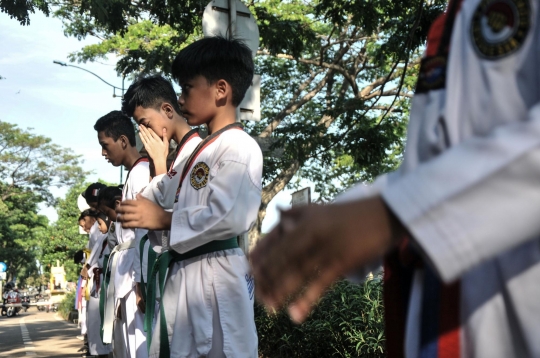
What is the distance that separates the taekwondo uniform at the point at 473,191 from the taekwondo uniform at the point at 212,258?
1.89m

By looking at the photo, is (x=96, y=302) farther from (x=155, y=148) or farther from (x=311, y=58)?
(x=311, y=58)

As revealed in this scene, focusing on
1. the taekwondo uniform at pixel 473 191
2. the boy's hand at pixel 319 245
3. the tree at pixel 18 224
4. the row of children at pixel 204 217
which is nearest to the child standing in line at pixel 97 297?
the row of children at pixel 204 217

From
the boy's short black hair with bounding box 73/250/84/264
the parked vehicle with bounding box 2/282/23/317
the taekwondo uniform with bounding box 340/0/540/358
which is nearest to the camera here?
the taekwondo uniform with bounding box 340/0/540/358

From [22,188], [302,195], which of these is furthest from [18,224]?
[302,195]

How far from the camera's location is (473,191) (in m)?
0.87

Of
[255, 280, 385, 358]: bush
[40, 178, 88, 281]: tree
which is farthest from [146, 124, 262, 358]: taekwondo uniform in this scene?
[40, 178, 88, 281]: tree

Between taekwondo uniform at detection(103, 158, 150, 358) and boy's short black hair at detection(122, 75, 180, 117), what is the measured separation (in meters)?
0.60

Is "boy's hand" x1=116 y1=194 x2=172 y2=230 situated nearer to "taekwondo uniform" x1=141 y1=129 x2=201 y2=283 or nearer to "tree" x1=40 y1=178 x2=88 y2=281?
"taekwondo uniform" x1=141 y1=129 x2=201 y2=283

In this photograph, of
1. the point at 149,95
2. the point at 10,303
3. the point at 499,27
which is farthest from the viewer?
the point at 10,303

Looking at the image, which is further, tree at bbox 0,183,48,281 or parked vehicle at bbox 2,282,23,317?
tree at bbox 0,183,48,281

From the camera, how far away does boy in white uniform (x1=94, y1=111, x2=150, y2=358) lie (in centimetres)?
497

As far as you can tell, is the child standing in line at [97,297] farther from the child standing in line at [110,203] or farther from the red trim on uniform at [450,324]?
the red trim on uniform at [450,324]

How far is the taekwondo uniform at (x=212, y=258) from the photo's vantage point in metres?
3.08

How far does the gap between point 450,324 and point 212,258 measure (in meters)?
2.25
